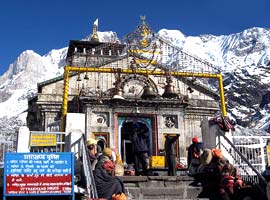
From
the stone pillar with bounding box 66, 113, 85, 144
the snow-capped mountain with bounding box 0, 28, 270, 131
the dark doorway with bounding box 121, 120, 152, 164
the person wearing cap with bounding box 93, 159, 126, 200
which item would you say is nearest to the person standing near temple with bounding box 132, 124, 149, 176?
the stone pillar with bounding box 66, 113, 85, 144

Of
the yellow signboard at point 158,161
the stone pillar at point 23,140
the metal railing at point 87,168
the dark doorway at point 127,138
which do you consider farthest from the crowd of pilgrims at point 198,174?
the dark doorway at point 127,138

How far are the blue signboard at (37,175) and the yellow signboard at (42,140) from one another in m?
3.00

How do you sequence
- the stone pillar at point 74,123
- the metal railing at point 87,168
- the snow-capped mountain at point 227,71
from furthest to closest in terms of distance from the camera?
the snow-capped mountain at point 227,71
the stone pillar at point 74,123
the metal railing at point 87,168

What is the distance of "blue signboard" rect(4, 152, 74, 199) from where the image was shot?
912 cm

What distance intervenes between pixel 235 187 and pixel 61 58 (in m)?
144

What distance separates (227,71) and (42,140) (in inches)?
4525

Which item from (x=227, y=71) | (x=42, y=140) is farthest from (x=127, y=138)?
(x=227, y=71)

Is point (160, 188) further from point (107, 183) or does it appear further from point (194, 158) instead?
point (194, 158)

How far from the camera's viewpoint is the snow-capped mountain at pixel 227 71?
100m

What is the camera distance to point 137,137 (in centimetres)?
1279

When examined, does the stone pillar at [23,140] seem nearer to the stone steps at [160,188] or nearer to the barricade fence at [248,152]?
the stone steps at [160,188]

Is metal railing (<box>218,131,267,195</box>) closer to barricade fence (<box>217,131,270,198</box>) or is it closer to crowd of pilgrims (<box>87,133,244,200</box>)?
barricade fence (<box>217,131,270,198</box>)

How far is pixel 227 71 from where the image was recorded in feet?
403

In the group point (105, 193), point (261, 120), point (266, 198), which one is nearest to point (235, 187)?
point (266, 198)
